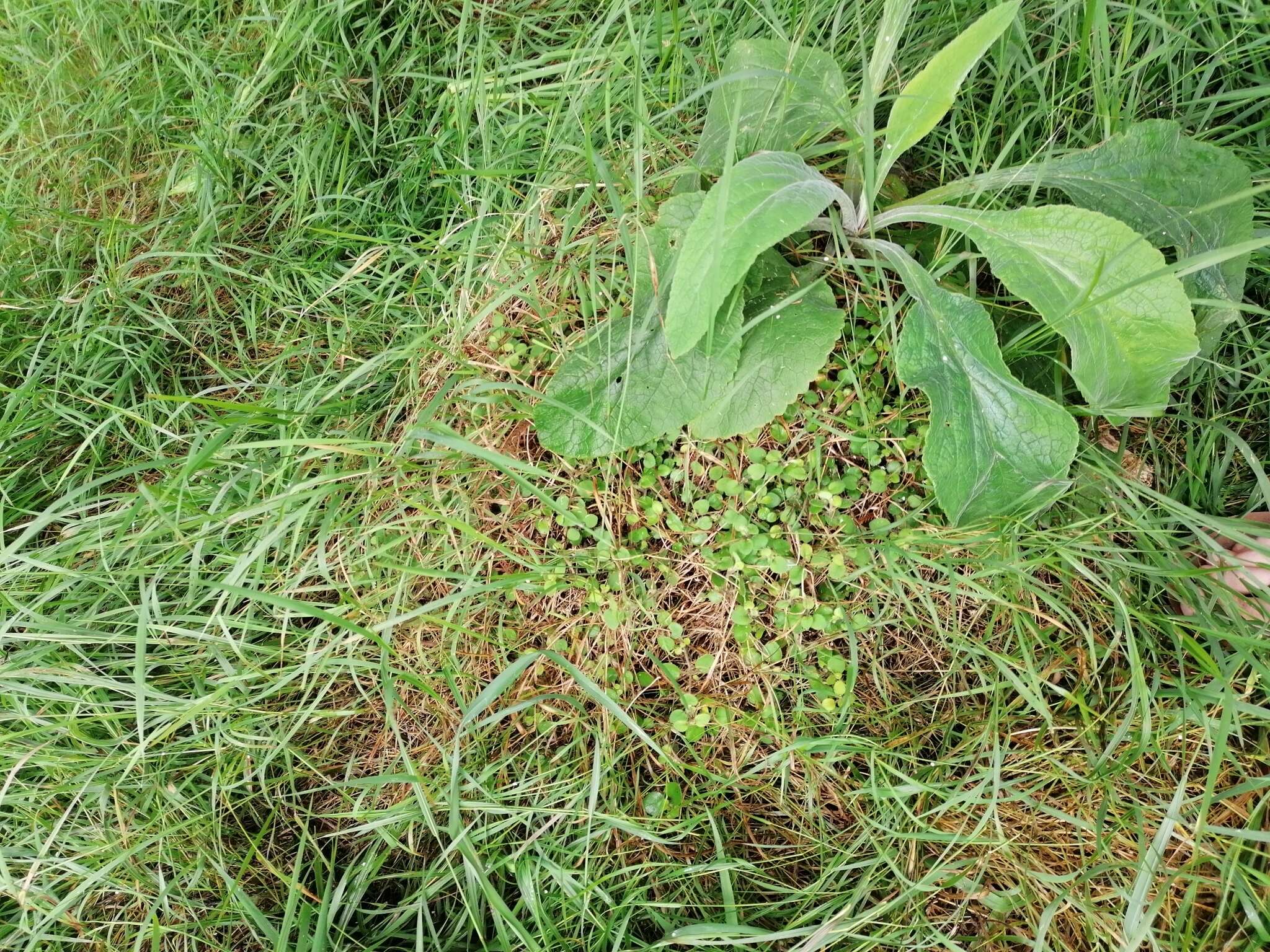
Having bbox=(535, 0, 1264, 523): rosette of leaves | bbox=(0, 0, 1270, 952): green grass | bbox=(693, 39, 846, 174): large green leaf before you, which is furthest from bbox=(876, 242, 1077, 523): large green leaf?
bbox=(693, 39, 846, 174): large green leaf

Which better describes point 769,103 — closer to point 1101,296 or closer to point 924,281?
point 924,281

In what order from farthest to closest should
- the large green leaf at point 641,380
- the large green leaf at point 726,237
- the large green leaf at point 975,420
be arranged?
the large green leaf at point 641,380 → the large green leaf at point 975,420 → the large green leaf at point 726,237

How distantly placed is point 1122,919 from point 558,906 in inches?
41.2

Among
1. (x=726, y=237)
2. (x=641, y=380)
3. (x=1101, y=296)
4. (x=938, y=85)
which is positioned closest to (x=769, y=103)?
(x=938, y=85)

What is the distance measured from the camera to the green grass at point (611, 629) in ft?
5.06

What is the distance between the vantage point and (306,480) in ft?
5.56

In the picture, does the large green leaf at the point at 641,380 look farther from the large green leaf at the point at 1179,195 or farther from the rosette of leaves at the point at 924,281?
the large green leaf at the point at 1179,195

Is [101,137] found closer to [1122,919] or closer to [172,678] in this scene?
[172,678]

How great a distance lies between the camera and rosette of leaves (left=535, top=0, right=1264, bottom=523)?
1.33 m

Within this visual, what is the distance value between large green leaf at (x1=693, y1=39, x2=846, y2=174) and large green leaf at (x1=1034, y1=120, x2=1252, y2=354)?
1.42 ft

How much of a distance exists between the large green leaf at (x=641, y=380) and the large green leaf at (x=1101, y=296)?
1.71 ft

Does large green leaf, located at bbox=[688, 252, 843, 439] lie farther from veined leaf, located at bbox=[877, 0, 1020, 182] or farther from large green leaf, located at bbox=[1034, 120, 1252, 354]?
large green leaf, located at bbox=[1034, 120, 1252, 354]

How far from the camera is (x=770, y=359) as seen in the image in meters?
1.50

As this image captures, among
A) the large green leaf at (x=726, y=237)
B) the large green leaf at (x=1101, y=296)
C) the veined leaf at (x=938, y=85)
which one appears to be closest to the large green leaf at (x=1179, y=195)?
the large green leaf at (x=1101, y=296)
